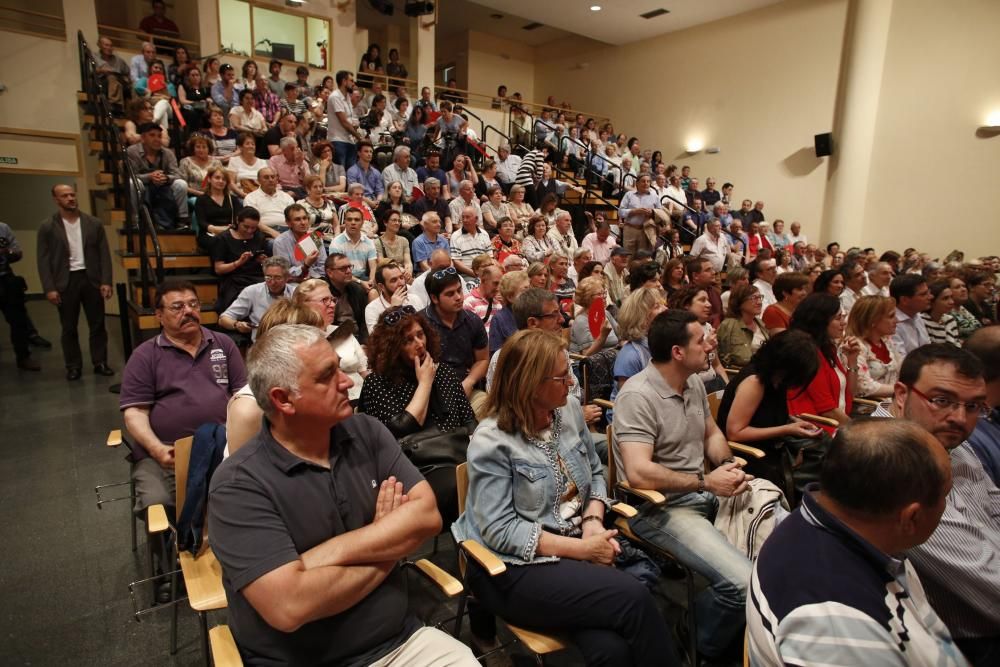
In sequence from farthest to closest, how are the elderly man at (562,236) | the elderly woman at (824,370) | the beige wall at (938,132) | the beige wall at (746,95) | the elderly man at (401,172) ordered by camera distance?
the beige wall at (746,95), the beige wall at (938,132), the elderly man at (401,172), the elderly man at (562,236), the elderly woman at (824,370)

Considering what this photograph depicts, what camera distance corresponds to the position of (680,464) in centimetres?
212

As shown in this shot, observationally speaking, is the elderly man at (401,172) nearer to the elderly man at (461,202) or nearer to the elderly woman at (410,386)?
the elderly man at (461,202)

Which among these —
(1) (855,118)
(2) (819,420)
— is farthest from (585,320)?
(1) (855,118)

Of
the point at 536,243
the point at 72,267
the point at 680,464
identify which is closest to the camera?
the point at 680,464

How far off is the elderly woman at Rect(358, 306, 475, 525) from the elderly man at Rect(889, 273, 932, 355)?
380 centimetres

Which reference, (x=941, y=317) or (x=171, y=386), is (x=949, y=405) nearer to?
(x=171, y=386)

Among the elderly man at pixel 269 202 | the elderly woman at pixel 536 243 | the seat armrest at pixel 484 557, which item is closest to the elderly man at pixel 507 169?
the elderly woman at pixel 536 243

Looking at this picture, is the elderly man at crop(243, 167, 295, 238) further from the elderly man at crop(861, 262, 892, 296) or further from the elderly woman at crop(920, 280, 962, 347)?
the elderly man at crop(861, 262, 892, 296)

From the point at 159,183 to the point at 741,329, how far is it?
18.1ft

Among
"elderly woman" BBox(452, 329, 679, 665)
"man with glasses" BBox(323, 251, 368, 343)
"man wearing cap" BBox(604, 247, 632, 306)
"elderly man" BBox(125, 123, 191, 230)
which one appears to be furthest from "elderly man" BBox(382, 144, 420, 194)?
"elderly woman" BBox(452, 329, 679, 665)

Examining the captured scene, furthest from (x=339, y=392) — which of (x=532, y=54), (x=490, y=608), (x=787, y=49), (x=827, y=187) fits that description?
(x=532, y=54)

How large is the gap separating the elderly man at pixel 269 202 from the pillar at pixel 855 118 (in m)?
10.0

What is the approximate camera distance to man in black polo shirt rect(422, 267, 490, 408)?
3164 mm

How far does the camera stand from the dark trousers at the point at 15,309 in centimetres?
499
